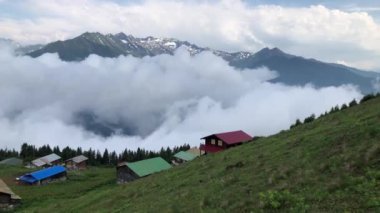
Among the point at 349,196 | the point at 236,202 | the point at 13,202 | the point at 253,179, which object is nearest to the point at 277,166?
the point at 253,179

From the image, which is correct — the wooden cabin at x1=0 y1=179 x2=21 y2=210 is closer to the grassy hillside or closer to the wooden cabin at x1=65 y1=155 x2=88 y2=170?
the grassy hillside

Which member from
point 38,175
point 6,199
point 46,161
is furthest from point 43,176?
point 46,161

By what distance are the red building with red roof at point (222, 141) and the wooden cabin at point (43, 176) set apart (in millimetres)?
50115

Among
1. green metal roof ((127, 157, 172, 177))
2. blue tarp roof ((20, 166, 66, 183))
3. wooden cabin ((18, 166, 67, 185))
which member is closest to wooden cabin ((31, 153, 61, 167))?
wooden cabin ((18, 166, 67, 185))

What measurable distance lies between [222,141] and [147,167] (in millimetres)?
27461

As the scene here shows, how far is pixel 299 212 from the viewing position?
17.4m

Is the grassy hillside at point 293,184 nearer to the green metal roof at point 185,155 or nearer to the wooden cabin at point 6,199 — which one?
the wooden cabin at point 6,199

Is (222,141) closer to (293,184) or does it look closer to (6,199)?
(6,199)

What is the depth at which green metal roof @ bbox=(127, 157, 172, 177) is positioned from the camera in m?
99.1

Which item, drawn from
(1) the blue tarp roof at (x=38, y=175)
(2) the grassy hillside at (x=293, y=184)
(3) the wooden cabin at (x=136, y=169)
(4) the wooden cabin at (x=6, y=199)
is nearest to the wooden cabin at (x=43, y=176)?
(1) the blue tarp roof at (x=38, y=175)

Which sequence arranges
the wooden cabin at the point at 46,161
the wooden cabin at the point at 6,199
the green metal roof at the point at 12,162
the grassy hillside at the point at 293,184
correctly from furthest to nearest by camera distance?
1. the wooden cabin at the point at 46,161
2. the green metal roof at the point at 12,162
3. the wooden cabin at the point at 6,199
4. the grassy hillside at the point at 293,184

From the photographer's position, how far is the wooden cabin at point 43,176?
11312 cm

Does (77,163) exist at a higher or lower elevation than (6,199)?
higher

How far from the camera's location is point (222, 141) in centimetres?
8281
